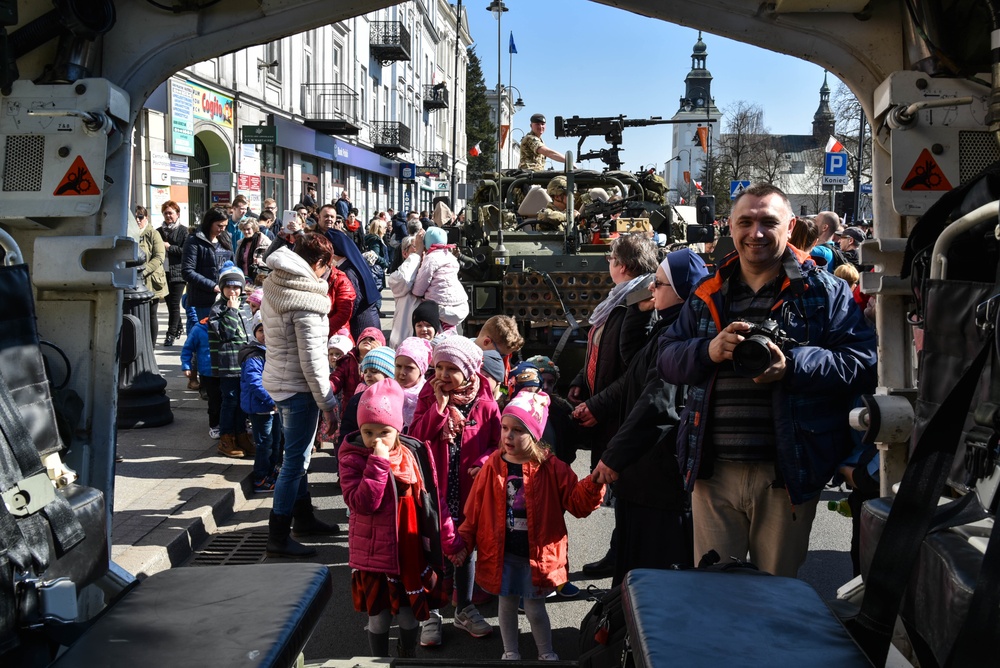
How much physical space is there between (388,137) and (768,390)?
41.9 m

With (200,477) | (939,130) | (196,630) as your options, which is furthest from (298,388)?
(939,130)

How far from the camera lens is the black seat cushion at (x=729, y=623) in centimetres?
212

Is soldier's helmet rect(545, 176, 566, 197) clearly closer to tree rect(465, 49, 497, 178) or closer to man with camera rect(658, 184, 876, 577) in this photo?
man with camera rect(658, 184, 876, 577)

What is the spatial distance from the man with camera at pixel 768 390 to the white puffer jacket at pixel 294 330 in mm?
2420

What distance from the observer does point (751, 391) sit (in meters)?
3.53

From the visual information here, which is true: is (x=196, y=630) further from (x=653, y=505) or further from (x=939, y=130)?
(x=939, y=130)

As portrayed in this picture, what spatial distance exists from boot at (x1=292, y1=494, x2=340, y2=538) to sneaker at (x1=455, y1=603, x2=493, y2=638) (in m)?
1.71

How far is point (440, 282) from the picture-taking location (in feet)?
27.7

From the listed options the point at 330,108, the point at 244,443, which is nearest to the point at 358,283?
the point at 244,443

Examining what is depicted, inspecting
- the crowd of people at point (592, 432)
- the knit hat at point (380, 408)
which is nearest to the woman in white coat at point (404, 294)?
the crowd of people at point (592, 432)

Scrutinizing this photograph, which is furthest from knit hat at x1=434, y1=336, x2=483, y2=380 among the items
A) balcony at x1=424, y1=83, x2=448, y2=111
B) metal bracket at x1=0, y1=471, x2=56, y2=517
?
balcony at x1=424, y1=83, x2=448, y2=111

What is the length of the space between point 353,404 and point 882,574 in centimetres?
292

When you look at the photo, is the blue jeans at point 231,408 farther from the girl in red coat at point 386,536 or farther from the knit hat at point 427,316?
the girl in red coat at point 386,536

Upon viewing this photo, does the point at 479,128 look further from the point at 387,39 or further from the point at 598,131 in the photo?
the point at 598,131
